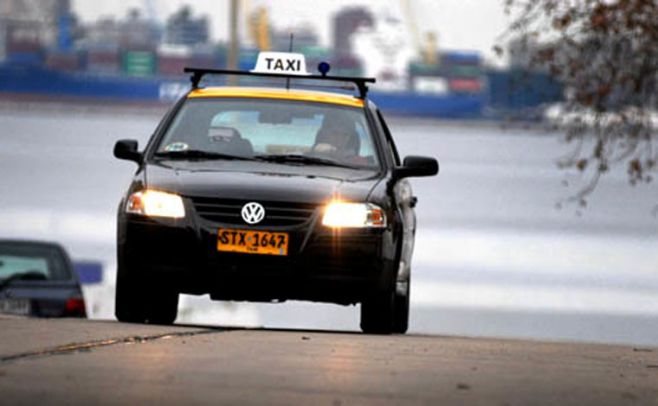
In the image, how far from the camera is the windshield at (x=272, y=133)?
1504 centimetres

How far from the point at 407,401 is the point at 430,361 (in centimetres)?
227

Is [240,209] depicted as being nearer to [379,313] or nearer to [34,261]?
[379,313]

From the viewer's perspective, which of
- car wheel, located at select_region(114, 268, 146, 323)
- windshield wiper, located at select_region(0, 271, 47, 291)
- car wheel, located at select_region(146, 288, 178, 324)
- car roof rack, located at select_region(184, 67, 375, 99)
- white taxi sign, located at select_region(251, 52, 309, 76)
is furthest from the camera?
windshield wiper, located at select_region(0, 271, 47, 291)

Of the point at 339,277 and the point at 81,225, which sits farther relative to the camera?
the point at 81,225

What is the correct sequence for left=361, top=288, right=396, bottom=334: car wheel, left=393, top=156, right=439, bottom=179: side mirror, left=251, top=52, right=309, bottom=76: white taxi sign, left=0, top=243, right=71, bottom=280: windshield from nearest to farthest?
1. left=361, top=288, right=396, bottom=334: car wheel
2. left=393, top=156, right=439, bottom=179: side mirror
3. left=251, top=52, right=309, bottom=76: white taxi sign
4. left=0, top=243, right=71, bottom=280: windshield

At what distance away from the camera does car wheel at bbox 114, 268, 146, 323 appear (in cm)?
1441

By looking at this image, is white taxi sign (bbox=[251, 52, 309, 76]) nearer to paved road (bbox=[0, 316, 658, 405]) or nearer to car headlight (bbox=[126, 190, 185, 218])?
car headlight (bbox=[126, 190, 185, 218])

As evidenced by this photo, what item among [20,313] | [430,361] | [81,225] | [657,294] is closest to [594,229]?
[81,225]

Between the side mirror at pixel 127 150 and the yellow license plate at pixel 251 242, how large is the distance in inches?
47.8

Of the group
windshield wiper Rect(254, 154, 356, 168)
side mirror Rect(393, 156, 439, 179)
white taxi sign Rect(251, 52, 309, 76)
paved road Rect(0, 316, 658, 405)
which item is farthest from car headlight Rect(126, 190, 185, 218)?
white taxi sign Rect(251, 52, 309, 76)

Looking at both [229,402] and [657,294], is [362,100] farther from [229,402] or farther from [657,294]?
[657,294]

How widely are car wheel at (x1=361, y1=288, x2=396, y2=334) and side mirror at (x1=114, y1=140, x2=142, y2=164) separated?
5.75 feet

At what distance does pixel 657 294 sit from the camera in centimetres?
5441

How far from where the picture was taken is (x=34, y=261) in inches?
786
